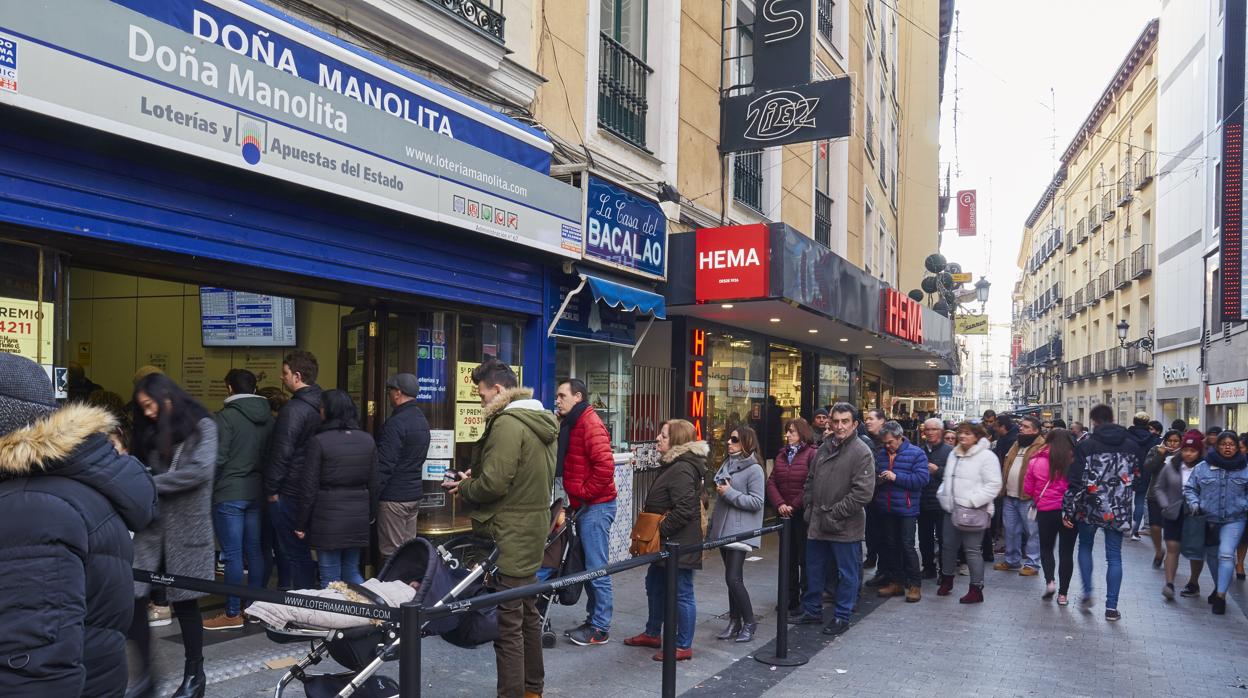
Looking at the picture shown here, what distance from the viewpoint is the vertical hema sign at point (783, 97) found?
10.9m

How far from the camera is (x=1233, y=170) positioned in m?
15.8

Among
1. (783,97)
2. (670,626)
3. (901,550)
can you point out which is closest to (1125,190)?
(783,97)

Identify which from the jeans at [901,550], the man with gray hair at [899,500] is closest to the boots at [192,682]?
the man with gray hair at [899,500]

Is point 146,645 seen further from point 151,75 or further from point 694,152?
point 694,152

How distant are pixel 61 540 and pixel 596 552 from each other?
462cm

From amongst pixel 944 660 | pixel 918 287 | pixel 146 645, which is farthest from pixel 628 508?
pixel 918 287

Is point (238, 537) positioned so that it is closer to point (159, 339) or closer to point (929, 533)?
point (159, 339)

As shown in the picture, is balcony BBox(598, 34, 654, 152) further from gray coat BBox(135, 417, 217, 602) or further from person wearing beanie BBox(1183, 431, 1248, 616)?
person wearing beanie BBox(1183, 431, 1248, 616)

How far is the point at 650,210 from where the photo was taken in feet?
32.1

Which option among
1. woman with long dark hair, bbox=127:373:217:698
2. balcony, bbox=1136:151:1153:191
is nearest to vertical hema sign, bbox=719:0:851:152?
woman with long dark hair, bbox=127:373:217:698

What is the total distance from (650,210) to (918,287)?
65.7ft

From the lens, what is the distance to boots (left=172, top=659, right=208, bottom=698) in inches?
189

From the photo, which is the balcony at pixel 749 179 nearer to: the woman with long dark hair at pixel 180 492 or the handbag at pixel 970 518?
the handbag at pixel 970 518

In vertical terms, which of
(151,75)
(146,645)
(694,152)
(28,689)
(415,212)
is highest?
(694,152)
